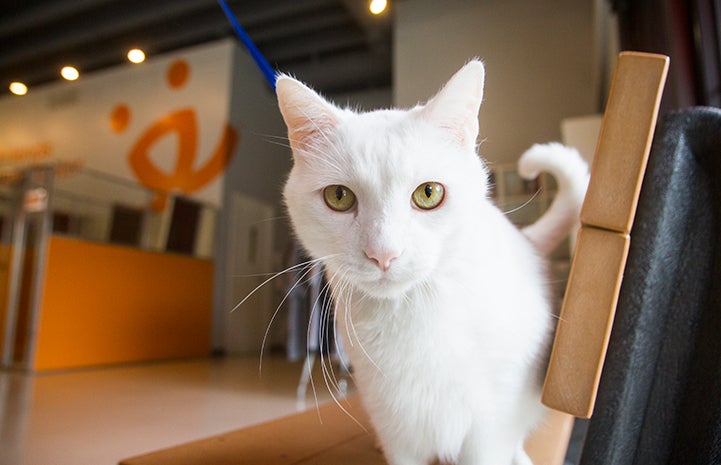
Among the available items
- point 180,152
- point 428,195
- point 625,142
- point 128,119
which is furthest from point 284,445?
point 128,119

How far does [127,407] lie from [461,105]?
164 centimetres

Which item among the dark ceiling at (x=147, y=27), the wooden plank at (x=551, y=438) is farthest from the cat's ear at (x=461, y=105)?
the dark ceiling at (x=147, y=27)

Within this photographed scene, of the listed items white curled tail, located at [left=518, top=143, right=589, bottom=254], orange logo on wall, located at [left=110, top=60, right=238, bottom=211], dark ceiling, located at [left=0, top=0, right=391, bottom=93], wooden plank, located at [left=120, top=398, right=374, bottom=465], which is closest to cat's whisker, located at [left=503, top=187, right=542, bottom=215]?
white curled tail, located at [left=518, top=143, right=589, bottom=254]

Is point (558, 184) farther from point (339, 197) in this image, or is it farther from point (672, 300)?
point (339, 197)

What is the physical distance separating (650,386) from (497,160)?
0.33m

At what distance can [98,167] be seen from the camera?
4641 millimetres

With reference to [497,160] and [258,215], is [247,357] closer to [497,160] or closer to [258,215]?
[258,215]

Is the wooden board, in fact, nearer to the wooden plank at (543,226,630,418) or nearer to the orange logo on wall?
the wooden plank at (543,226,630,418)

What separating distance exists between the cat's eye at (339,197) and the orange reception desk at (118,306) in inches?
117

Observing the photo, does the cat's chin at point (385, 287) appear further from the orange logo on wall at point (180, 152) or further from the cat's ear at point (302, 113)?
the orange logo on wall at point (180, 152)

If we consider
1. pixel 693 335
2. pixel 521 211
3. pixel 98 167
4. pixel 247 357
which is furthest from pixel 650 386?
pixel 98 167

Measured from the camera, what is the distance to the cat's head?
47cm

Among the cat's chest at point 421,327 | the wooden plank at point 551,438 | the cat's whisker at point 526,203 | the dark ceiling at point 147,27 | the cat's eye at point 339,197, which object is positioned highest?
the dark ceiling at point 147,27

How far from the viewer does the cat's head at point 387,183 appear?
18.5 inches
